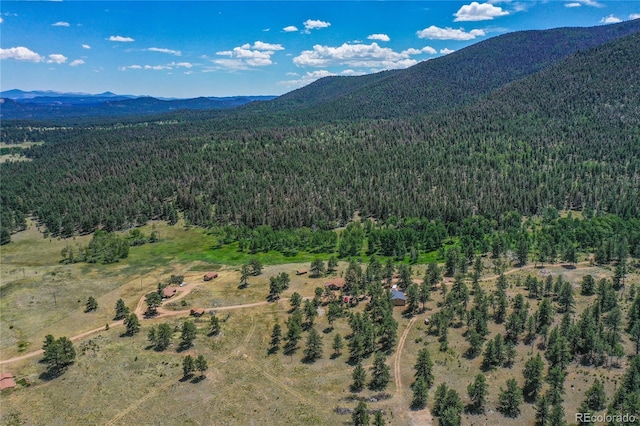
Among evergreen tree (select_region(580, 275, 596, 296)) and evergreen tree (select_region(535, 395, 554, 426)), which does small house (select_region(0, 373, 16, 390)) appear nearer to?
evergreen tree (select_region(535, 395, 554, 426))

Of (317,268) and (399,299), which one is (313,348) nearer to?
(399,299)

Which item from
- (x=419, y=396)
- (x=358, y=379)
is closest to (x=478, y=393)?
(x=419, y=396)

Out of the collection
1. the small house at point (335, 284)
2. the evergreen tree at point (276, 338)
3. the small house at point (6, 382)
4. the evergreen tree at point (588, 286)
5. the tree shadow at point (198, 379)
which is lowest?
the tree shadow at point (198, 379)

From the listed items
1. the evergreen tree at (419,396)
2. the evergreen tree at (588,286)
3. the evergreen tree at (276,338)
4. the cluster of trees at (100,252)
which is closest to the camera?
the evergreen tree at (419,396)

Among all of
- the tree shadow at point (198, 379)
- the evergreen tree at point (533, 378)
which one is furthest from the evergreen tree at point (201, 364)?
the evergreen tree at point (533, 378)

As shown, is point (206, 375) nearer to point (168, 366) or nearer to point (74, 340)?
point (168, 366)

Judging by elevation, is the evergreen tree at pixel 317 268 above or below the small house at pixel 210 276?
above

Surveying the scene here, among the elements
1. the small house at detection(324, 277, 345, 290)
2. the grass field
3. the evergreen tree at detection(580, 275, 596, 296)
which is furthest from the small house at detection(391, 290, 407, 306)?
the evergreen tree at detection(580, 275, 596, 296)

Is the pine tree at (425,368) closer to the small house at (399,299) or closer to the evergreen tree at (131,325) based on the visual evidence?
the small house at (399,299)
